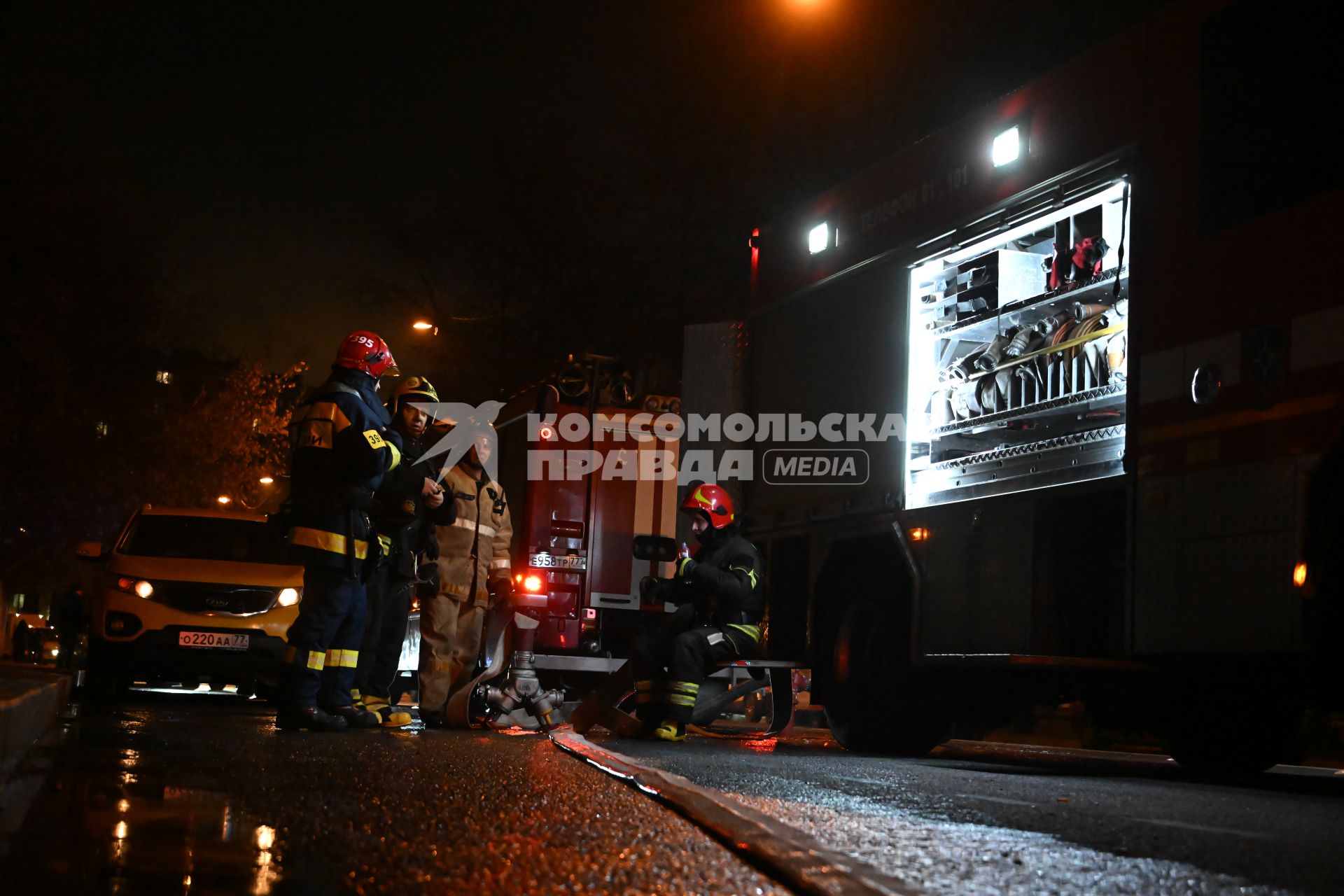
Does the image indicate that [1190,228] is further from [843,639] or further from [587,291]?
[587,291]

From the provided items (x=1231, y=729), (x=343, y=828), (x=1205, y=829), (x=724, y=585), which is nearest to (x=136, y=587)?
(x=724, y=585)

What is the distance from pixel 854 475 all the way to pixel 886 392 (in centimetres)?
56

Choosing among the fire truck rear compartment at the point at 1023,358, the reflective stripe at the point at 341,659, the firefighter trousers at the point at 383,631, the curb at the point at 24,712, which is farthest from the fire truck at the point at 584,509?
the fire truck rear compartment at the point at 1023,358

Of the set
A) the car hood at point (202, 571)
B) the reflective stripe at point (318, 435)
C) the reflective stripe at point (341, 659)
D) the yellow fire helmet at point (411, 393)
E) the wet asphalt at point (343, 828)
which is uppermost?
the yellow fire helmet at point (411, 393)

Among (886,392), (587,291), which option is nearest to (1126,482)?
(886,392)

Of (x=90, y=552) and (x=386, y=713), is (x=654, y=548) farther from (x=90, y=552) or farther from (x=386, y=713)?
(x=90, y=552)

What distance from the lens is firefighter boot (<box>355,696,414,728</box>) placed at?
29.8ft

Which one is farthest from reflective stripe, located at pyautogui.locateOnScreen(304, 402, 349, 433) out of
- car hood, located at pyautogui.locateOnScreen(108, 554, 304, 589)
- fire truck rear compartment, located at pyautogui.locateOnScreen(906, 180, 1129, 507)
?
car hood, located at pyautogui.locateOnScreen(108, 554, 304, 589)

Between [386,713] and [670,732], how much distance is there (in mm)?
1666

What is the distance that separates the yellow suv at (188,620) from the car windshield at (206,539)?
1.72ft

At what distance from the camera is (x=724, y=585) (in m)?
9.39

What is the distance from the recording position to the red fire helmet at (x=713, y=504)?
9.94 m

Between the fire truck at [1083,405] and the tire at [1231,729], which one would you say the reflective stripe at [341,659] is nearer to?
the fire truck at [1083,405]

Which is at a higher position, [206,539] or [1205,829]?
[206,539]
